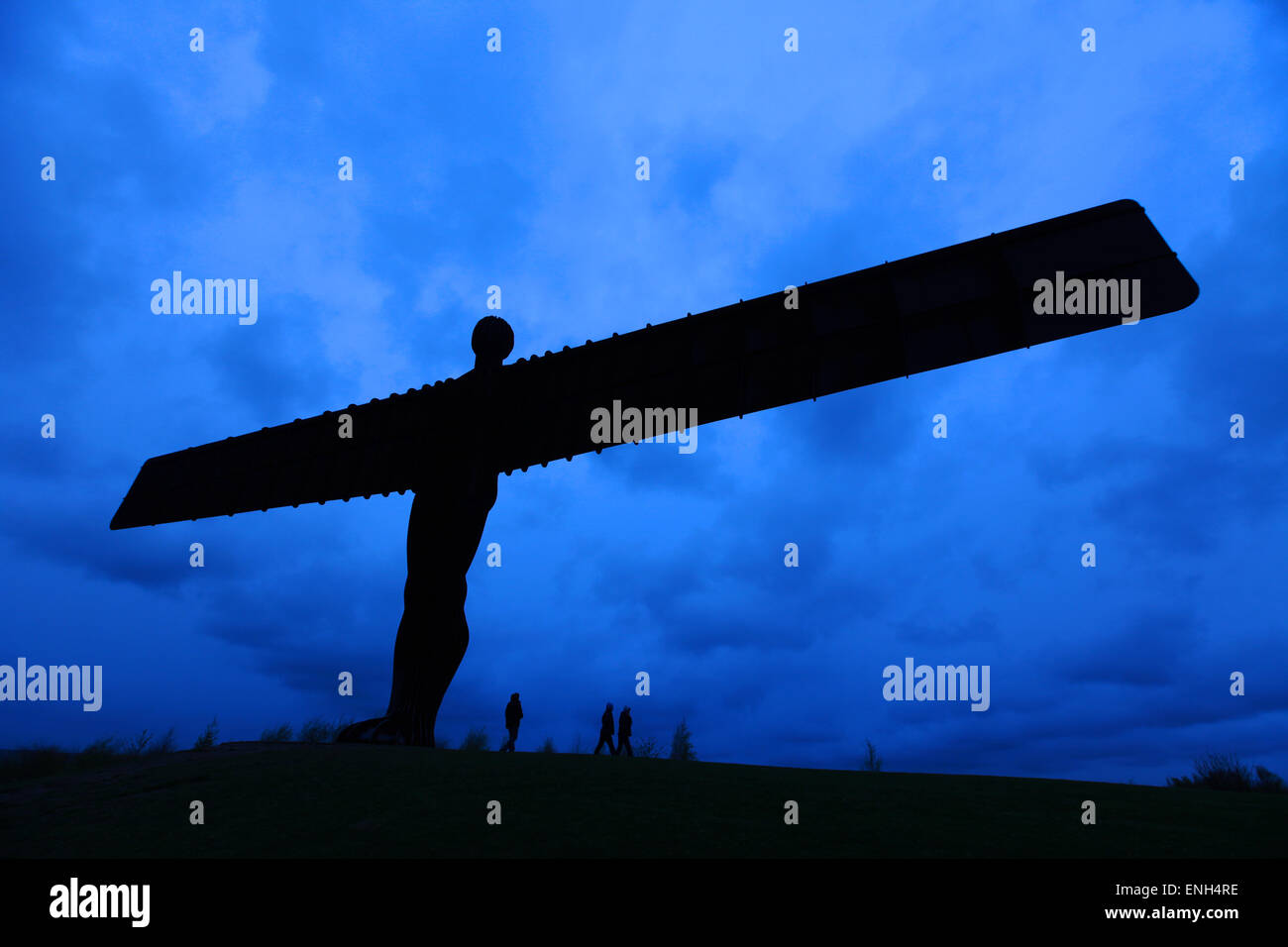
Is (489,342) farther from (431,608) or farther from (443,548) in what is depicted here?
(431,608)

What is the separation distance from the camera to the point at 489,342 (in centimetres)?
1334

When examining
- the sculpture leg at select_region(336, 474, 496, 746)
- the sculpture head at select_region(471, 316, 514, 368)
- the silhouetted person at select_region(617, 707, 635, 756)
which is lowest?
the silhouetted person at select_region(617, 707, 635, 756)

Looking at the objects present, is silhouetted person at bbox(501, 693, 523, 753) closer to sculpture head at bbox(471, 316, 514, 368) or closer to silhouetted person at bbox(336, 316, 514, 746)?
silhouetted person at bbox(336, 316, 514, 746)

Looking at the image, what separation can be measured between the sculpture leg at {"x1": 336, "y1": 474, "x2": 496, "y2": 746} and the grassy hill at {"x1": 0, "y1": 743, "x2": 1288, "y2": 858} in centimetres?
192

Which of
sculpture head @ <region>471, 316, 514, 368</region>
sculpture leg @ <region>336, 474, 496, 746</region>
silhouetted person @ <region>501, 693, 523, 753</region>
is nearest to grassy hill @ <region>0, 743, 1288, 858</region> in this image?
sculpture leg @ <region>336, 474, 496, 746</region>

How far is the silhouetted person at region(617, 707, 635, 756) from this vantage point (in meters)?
15.1

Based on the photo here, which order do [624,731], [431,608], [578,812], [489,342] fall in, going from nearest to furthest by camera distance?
[578,812]
[431,608]
[489,342]
[624,731]

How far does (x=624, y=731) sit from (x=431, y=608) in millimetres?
5560

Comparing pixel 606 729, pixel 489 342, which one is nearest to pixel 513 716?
pixel 606 729

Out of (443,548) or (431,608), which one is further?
(443,548)

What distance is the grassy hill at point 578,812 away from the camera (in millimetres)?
5848

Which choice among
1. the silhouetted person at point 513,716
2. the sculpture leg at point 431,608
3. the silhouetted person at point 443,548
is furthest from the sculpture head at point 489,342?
the silhouetted person at point 513,716

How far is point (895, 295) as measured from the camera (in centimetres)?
1089
